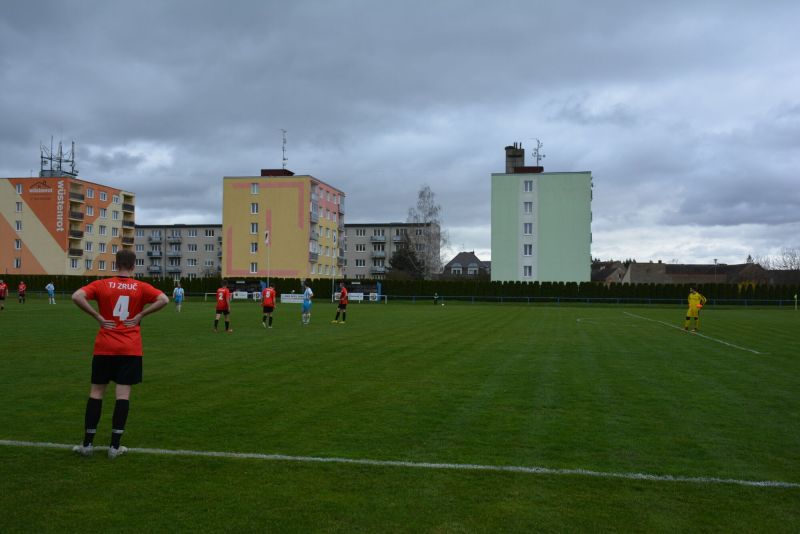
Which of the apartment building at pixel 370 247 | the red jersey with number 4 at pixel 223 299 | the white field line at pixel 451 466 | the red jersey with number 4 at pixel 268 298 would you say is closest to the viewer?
the white field line at pixel 451 466

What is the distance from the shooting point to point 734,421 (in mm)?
8555

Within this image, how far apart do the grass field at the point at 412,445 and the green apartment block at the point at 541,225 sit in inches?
2366

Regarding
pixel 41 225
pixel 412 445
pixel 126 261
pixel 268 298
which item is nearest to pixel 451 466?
pixel 412 445

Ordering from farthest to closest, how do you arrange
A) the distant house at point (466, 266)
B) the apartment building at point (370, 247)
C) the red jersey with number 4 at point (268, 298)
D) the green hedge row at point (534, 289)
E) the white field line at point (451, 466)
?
the distant house at point (466, 266), the apartment building at point (370, 247), the green hedge row at point (534, 289), the red jersey with number 4 at point (268, 298), the white field line at point (451, 466)

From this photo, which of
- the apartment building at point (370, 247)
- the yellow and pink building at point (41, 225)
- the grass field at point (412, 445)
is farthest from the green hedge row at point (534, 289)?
the grass field at point (412, 445)

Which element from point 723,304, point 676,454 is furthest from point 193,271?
point 676,454

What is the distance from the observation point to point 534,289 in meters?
68.1

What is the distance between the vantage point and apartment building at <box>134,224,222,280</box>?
384 feet

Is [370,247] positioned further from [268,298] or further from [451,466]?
[451,466]

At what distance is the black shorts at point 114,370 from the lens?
21.7 ft

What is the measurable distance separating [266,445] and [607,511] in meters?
3.64

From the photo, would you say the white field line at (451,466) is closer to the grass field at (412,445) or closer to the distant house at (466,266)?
the grass field at (412,445)

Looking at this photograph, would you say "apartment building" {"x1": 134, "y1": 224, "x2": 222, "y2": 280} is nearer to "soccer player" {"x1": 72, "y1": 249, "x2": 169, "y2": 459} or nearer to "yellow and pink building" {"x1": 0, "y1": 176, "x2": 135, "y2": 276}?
"yellow and pink building" {"x1": 0, "y1": 176, "x2": 135, "y2": 276}

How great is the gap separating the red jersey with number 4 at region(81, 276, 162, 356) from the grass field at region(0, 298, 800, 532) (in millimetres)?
1083
